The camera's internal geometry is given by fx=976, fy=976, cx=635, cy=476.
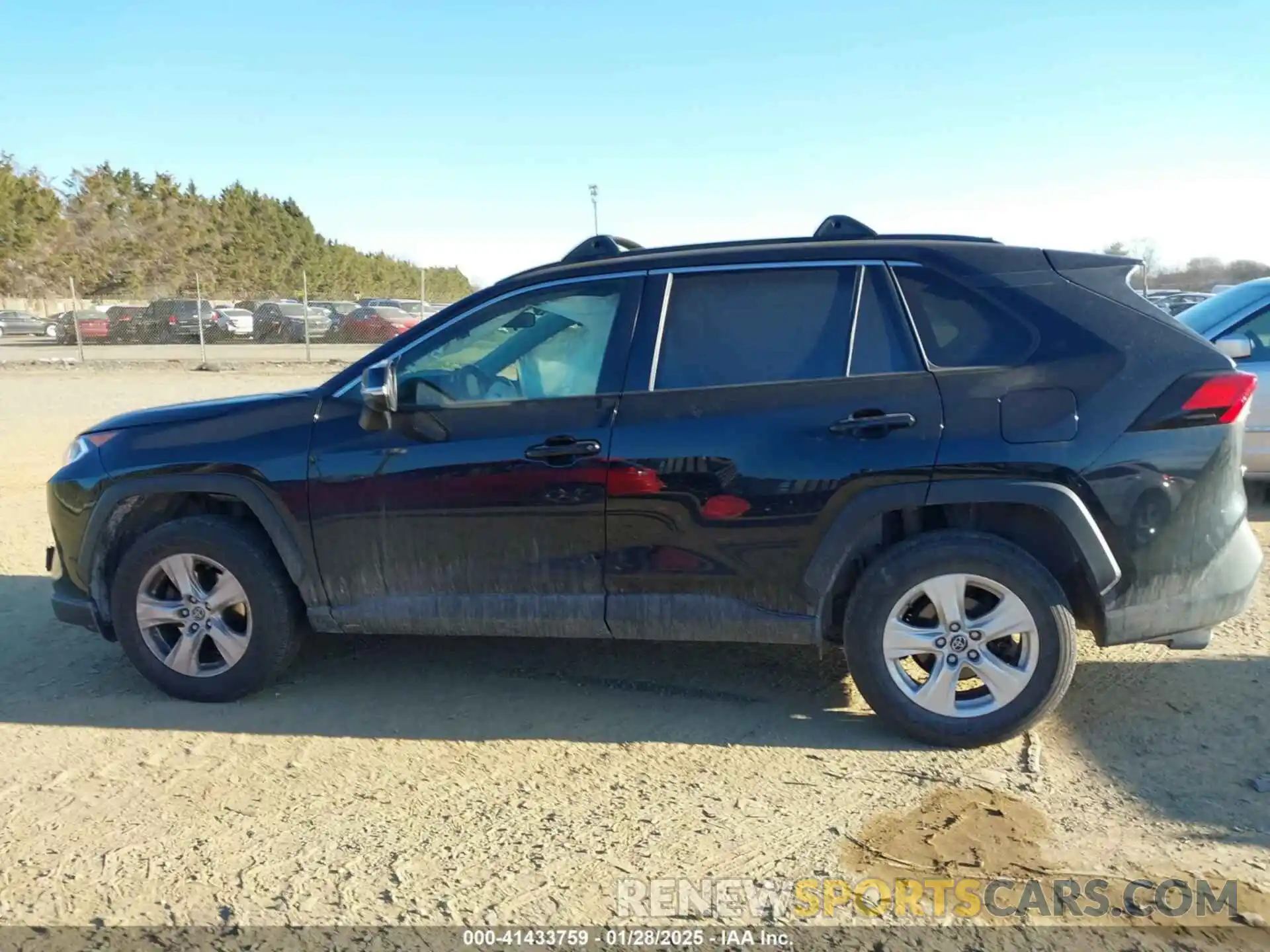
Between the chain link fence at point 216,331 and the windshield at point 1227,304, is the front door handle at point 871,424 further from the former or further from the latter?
the chain link fence at point 216,331

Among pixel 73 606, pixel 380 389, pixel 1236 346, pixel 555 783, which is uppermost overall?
pixel 1236 346

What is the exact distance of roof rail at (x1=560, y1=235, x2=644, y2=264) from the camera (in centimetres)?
423

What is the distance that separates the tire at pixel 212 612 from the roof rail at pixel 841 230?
269 cm

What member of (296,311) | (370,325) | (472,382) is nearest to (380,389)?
(472,382)

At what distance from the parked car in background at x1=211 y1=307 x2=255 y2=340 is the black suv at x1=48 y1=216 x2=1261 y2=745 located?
99.9 ft

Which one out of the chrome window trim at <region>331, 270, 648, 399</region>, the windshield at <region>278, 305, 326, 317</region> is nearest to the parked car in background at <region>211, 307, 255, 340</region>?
the windshield at <region>278, 305, 326, 317</region>

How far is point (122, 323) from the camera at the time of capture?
99.1ft

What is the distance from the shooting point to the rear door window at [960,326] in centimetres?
367

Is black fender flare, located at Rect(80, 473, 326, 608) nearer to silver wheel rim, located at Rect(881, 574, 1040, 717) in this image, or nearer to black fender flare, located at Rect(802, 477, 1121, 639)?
black fender flare, located at Rect(802, 477, 1121, 639)

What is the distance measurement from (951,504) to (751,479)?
756mm

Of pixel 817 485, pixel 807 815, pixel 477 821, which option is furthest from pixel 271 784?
pixel 817 485

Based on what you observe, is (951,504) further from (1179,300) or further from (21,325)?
(21,325)

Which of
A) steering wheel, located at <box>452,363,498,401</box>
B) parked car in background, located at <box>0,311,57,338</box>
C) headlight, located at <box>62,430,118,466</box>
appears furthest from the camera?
parked car in background, located at <box>0,311,57,338</box>

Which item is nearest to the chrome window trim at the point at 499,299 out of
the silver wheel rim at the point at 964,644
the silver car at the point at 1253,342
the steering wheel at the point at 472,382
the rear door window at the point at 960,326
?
the steering wheel at the point at 472,382
